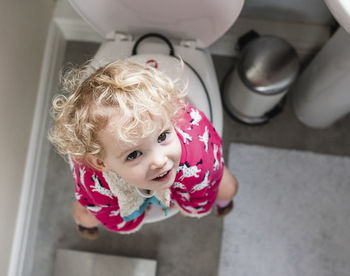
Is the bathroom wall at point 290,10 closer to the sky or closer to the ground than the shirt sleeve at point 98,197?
closer to the sky

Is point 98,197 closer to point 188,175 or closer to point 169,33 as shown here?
point 188,175

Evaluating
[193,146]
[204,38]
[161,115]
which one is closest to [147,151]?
[161,115]

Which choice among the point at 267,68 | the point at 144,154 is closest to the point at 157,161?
the point at 144,154

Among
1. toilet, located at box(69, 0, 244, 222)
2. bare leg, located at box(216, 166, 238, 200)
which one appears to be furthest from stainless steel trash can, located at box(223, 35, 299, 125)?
bare leg, located at box(216, 166, 238, 200)

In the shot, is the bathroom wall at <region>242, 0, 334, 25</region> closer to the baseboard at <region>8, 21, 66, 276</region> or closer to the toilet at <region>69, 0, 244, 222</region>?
the toilet at <region>69, 0, 244, 222</region>

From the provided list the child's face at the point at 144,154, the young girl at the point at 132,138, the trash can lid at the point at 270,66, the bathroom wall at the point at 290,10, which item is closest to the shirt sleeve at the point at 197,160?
the young girl at the point at 132,138

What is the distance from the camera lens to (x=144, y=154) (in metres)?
0.55

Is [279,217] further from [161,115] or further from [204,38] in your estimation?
[161,115]

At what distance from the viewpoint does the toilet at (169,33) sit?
0.76 m

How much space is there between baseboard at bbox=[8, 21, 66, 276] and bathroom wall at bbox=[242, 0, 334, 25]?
64 centimetres

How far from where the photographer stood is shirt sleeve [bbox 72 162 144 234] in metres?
0.71

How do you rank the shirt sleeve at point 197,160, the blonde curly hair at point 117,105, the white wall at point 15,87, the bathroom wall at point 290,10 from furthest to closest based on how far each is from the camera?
the bathroom wall at point 290,10 < the white wall at point 15,87 < the shirt sleeve at point 197,160 < the blonde curly hair at point 117,105

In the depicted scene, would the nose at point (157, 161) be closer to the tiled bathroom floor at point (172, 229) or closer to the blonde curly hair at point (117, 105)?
the blonde curly hair at point (117, 105)

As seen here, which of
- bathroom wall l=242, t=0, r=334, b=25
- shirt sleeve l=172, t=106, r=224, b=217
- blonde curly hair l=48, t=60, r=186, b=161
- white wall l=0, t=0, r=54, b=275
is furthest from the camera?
bathroom wall l=242, t=0, r=334, b=25
